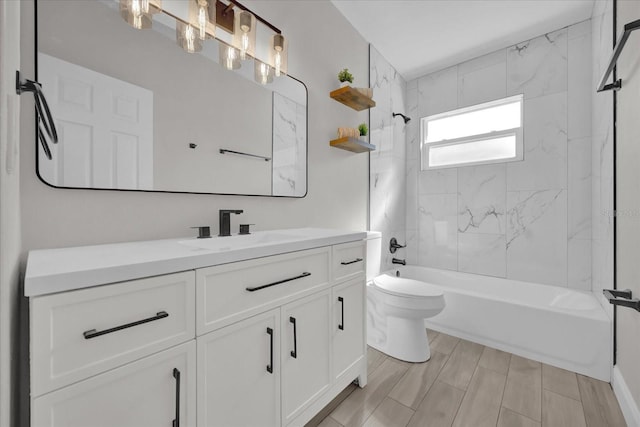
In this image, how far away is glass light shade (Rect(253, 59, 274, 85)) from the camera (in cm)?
160

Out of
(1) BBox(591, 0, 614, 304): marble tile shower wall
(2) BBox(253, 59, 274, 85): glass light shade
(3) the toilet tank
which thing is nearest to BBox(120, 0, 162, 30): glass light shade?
(2) BBox(253, 59, 274, 85): glass light shade

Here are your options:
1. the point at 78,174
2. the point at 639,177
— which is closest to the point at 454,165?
the point at 639,177

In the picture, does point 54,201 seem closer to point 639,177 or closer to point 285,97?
point 285,97

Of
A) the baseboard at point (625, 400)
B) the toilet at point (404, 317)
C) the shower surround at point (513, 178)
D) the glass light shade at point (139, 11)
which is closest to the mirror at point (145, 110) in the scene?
the glass light shade at point (139, 11)

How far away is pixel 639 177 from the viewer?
1196mm

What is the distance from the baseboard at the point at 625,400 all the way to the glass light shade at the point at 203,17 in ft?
8.79

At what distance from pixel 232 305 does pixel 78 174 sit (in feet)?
2.49

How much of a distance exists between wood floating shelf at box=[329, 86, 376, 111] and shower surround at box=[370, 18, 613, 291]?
0.39 metres

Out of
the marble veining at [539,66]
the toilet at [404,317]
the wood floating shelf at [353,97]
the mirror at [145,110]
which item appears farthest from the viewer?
the marble veining at [539,66]

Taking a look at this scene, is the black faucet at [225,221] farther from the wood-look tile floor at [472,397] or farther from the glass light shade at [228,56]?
the wood-look tile floor at [472,397]

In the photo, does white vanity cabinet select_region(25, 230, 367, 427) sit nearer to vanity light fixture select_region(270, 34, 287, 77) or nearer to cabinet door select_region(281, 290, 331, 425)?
cabinet door select_region(281, 290, 331, 425)

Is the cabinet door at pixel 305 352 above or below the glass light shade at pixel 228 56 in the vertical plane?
below

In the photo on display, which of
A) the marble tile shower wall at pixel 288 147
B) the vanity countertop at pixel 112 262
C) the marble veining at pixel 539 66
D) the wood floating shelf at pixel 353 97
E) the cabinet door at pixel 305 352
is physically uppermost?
the marble veining at pixel 539 66

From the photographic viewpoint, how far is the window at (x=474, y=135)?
2.69 meters
